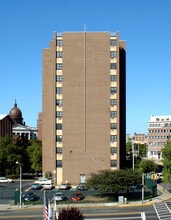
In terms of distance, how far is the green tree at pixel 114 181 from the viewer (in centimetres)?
6078

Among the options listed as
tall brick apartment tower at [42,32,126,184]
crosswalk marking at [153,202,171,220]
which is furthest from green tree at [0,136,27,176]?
crosswalk marking at [153,202,171,220]

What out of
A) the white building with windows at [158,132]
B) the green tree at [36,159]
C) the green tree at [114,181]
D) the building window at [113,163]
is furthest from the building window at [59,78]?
the white building with windows at [158,132]

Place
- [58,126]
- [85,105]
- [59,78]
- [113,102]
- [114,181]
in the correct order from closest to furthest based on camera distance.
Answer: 1. [114,181]
2. [85,105]
3. [113,102]
4. [59,78]
5. [58,126]

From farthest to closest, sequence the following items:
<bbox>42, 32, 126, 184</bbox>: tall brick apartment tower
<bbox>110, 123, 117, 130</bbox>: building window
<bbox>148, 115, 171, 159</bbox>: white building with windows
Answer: <bbox>148, 115, 171, 159</bbox>: white building with windows → <bbox>110, 123, 117, 130</bbox>: building window → <bbox>42, 32, 126, 184</bbox>: tall brick apartment tower

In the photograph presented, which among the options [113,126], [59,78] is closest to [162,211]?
[113,126]

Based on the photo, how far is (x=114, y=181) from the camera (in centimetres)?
6094

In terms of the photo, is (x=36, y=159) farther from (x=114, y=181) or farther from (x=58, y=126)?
(x=114, y=181)

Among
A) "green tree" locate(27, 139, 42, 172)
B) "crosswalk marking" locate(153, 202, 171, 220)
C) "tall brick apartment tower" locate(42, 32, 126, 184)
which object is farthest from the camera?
"green tree" locate(27, 139, 42, 172)

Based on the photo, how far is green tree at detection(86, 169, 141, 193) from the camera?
6078 centimetres

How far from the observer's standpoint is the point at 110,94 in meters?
86.9

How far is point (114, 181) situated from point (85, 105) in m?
28.1

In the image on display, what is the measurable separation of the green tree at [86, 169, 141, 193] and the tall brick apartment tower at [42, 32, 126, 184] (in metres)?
23.2

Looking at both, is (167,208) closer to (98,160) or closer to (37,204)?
(37,204)

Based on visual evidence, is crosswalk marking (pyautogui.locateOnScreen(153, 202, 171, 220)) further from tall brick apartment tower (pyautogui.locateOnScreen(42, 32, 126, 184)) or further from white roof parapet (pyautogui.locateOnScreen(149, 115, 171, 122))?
white roof parapet (pyautogui.locateOnScreen(149, 115, 171, 122))
